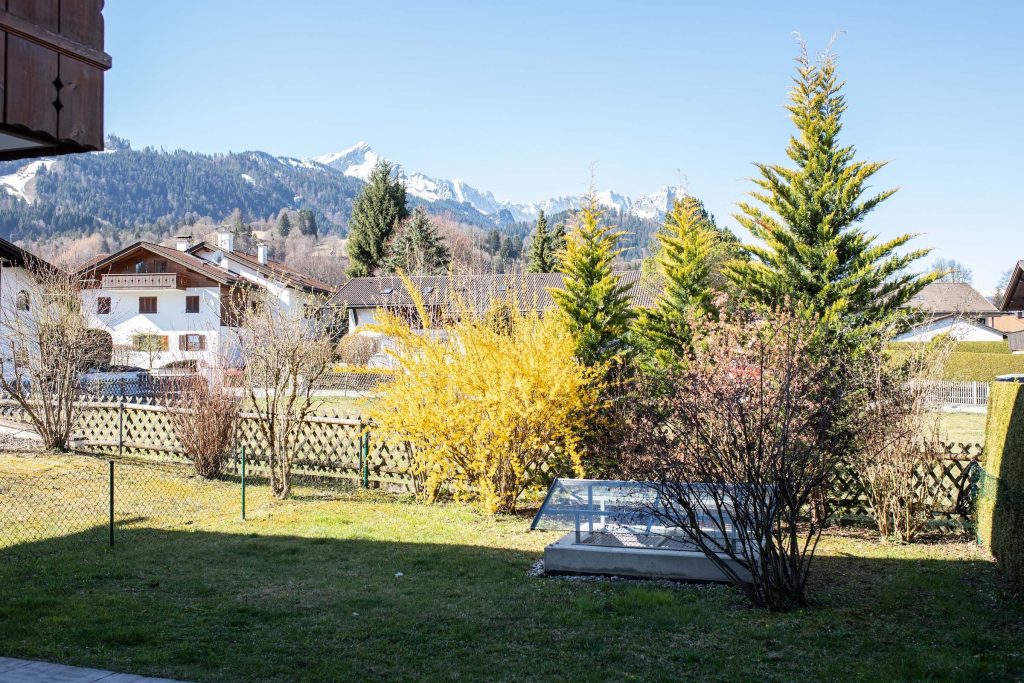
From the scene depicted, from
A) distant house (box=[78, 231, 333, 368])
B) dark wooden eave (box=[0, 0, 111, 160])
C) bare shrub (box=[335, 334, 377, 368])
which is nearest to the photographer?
dark wooden eave (box=[0, 0, 111, 160])

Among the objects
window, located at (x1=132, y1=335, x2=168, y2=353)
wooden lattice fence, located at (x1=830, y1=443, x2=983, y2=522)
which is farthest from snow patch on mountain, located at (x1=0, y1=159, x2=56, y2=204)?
wooden lattice fence, located at (x1=830, y1=443, x2=983, y2=522)

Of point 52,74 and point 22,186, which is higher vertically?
point 22,186

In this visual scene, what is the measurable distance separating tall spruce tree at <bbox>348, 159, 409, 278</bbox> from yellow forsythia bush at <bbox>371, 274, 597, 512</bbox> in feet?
153

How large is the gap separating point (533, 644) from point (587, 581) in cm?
223

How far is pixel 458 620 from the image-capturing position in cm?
723

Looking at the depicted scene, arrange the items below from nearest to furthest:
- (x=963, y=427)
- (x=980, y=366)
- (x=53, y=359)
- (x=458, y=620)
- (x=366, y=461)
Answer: (x=458, y=620) → (x=366, y=461) → (x=53, y=359) → (x=963, y=427) → (x=980, y=366)

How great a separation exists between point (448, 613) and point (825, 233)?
9.88m

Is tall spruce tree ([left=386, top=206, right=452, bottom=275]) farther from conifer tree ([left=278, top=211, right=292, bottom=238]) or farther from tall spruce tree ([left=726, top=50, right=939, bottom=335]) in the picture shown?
conifer tree ([left=278, top=211, right=292, bottom=238])

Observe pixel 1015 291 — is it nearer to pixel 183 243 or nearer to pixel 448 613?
pixel 448 613

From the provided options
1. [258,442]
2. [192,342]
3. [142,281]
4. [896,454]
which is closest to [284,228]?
[142,281]

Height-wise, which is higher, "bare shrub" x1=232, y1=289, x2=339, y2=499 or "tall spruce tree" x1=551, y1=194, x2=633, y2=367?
"tall spruce tree" x1=551, y1=194, x2=633, y2=367

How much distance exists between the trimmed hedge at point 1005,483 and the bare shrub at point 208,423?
501 inches

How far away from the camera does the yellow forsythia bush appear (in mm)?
11969

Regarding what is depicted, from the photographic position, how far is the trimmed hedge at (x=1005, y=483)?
7828 millimetres
